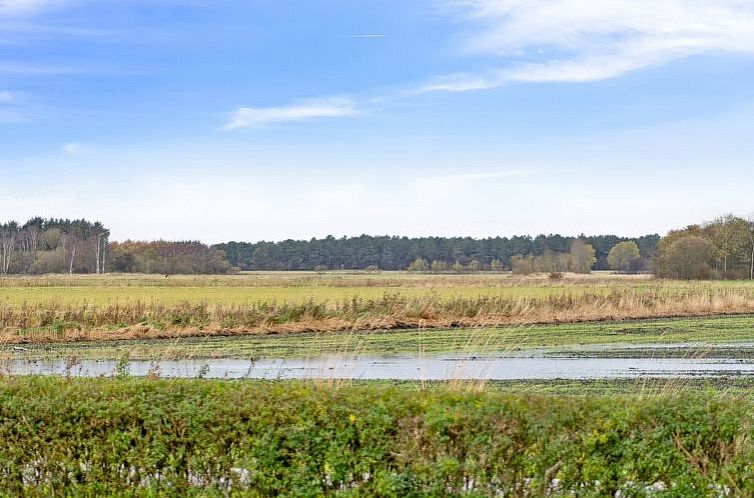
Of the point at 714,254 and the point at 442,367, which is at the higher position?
the point at 714,254

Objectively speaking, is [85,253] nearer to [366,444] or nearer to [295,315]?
[295,315]

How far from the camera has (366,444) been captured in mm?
6762

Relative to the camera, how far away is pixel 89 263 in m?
158

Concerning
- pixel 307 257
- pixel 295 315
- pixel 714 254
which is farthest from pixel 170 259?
pixel 295 315

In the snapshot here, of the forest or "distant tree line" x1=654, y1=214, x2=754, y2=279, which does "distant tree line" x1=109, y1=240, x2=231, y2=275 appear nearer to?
the forest

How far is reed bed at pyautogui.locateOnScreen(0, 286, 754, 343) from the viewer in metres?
32.9

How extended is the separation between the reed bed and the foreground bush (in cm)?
2438

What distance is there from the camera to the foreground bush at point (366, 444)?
6578 millimetres

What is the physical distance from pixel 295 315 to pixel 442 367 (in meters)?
15.1

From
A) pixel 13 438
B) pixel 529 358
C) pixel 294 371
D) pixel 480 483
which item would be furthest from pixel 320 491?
pixel 529 358

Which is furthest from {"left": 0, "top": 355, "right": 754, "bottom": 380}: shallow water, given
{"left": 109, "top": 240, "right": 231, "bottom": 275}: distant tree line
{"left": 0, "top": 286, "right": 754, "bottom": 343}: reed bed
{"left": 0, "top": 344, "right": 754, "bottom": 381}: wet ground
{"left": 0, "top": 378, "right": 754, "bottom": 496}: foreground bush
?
{"left": 109, "top": 240, "right": 231, "bottom": 275}: distant tree line

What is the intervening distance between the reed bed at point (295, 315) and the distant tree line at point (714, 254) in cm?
6488

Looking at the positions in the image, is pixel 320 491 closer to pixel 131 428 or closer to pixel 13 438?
pixel 131 428

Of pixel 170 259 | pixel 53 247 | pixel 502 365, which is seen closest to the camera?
pixel 502 365
